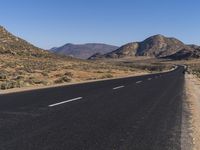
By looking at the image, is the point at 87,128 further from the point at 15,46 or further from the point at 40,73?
the point at 15,46

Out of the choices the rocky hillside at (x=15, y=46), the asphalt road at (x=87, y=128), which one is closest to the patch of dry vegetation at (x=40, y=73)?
the rocky hillside at (x=15, y=46)

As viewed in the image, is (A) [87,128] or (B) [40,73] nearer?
(A) [87,128]

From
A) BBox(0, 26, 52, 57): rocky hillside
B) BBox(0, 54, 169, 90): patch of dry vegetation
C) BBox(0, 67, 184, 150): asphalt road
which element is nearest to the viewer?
BBox(0, 67, 184, 150): asphalt road

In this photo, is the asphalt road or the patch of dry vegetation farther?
the patch of dry vegetation

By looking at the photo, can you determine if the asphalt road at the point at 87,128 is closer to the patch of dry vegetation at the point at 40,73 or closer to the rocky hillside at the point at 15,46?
the patch of dry vegetation at the point at 40,73

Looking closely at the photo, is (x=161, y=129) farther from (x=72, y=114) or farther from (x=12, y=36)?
(x=12, y=36)

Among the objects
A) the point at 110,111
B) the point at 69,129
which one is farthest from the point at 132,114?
the point at 69,129

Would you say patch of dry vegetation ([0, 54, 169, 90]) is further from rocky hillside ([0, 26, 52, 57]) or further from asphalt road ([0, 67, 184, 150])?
asphalt road ([0, 67, 184, 150])

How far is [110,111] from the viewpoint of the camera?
13.1 meters

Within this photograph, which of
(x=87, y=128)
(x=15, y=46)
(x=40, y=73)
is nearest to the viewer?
(x=87, y=128)

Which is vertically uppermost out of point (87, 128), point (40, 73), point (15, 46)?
point (15, 46)

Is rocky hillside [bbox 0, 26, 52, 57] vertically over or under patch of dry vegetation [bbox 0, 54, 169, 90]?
over

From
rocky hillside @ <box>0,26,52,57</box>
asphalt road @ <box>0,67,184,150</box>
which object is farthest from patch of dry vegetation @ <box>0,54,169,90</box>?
asphalt road @ <box>0,67,184,150</box>

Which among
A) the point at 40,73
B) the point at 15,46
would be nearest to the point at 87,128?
the point at 40,73
